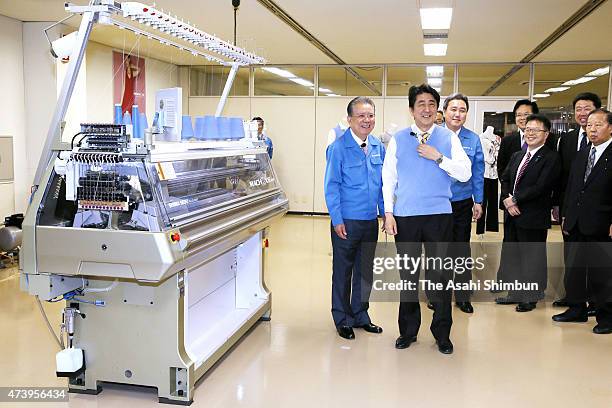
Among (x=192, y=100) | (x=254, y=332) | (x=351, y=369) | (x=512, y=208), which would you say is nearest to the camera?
(x=351, y=369)

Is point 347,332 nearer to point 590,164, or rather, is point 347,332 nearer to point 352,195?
point 352,195

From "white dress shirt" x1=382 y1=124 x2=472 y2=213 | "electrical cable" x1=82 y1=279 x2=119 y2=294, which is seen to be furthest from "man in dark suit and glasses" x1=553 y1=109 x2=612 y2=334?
"electrical cable" x1=82 y1=279 x2=119 y2=294

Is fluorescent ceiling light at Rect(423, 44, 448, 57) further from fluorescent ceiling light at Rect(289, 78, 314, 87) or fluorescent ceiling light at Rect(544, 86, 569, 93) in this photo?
fluorescent ceiling light at Rect(289, 78, 314, 87)

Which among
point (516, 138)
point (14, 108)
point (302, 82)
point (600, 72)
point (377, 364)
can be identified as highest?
point (600, 72)

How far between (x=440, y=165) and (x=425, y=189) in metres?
0.18

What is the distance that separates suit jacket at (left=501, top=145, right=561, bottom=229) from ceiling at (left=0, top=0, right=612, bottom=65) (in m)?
1.76

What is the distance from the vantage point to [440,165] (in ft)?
11.7

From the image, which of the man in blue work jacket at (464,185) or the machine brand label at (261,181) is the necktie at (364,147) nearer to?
the machine brand label at (261,181)

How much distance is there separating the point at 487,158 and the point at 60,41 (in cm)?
506

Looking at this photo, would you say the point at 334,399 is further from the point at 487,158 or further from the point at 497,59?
the point at 497,59

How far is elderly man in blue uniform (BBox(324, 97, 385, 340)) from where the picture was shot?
390 centimetres

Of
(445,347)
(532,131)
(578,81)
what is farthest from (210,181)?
(578,81)

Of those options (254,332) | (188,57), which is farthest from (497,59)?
(254,332)

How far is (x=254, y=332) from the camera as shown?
4.16 m
